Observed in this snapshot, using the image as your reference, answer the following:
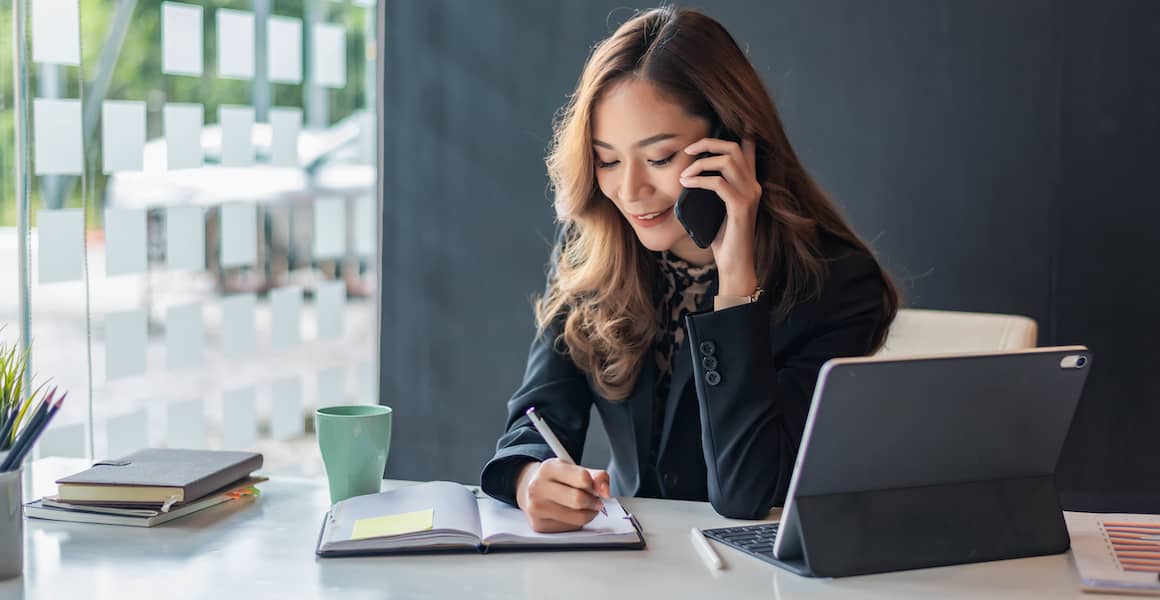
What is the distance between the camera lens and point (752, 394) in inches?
64.6

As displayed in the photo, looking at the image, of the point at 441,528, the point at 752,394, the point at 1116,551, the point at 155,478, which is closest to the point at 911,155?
the point at 752,394

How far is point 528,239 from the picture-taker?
3264 mm

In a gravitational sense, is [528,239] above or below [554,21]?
below

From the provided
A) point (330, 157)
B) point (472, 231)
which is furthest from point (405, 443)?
point (330, 157)

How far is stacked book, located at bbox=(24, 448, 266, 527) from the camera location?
144cm

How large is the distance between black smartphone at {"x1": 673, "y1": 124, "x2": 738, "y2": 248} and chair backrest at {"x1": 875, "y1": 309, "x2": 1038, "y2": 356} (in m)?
0.45

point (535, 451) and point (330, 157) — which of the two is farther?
point (330, 157)

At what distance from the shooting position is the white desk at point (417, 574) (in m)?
1.16

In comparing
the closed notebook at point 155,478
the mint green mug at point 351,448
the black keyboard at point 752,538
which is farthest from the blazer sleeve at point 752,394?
the closed notebook at point 155,478

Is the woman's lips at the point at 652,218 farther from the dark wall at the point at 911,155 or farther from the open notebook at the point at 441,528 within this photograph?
the dark wall at the point at 911,155

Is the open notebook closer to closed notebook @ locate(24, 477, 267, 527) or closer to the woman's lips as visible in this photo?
closed notebook @ locate(24, 477, 267, 527)

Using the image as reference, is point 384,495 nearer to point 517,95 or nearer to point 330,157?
point 517,95

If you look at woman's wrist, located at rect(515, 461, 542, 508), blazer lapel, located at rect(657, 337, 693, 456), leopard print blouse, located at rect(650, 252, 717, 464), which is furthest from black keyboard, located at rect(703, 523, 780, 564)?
leopard print blouse, located at rect(650, 252, 717, 464)

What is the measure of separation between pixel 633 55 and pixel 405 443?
189 cm
